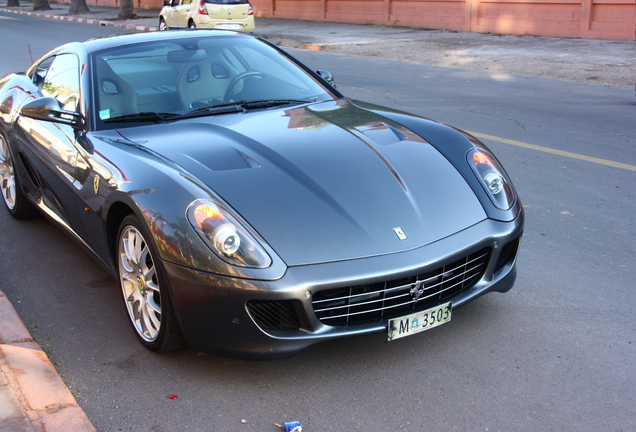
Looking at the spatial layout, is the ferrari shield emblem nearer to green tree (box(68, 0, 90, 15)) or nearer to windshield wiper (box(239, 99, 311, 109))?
windshield wiper (box(239, 99, 311, 109))

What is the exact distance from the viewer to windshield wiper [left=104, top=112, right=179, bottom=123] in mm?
4102

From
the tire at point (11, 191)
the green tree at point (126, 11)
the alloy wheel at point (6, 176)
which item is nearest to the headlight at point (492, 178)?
the tire at point (11, 191)

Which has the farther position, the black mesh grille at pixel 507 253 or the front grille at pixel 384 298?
the black mesh grille at pixel 507 253

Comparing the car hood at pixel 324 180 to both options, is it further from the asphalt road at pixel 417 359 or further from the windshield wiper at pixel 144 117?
the asphalt road at pixel 417 359

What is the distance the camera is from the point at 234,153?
362 cm

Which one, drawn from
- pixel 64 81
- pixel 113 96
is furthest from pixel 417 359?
pixel 64 81

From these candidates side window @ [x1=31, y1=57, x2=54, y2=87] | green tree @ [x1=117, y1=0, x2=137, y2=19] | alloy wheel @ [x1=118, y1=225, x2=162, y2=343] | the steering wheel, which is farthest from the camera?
green tree @ [x1=117, y1=0, x2=137, y2=19]

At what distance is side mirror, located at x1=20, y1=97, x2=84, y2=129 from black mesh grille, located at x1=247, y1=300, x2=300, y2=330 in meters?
1.84

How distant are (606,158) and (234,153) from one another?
455 centimetres

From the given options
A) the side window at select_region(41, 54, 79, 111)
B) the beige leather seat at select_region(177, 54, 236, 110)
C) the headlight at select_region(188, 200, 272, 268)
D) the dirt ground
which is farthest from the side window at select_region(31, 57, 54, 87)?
the dirt ground

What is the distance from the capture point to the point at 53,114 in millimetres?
4121

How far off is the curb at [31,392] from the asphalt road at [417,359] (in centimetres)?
9

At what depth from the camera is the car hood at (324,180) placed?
308cm

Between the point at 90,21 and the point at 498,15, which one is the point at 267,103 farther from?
the point at 90,21
